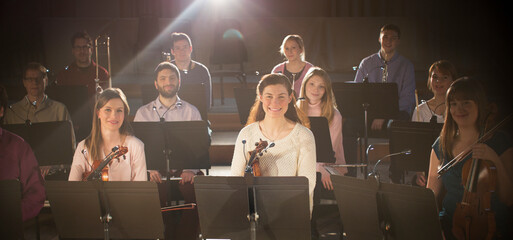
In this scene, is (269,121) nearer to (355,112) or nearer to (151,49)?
(355,112)

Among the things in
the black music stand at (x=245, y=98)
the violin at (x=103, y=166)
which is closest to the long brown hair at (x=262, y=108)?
the violin at (x=103, y=166)

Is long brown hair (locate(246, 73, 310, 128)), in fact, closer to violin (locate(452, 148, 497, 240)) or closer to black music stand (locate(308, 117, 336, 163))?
black music stand (locate(308, 117, 336, 163))

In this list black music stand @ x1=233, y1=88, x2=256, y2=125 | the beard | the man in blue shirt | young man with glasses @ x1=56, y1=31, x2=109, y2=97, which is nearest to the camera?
the beard

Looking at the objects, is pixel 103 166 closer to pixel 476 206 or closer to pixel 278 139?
pixel 278 139

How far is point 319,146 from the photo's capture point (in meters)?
3.98

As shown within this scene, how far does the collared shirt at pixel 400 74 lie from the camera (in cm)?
513

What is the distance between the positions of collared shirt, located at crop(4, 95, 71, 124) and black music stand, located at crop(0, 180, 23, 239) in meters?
1.84

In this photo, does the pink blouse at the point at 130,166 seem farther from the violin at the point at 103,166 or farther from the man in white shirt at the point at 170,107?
the man in white shirt at the point at 170,107

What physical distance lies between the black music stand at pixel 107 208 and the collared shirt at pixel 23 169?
0.54 meters

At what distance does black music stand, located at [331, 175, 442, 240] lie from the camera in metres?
2.60

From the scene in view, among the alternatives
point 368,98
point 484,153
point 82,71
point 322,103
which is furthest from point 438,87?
point 82,71

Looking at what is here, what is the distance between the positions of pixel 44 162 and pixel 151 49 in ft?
16.9

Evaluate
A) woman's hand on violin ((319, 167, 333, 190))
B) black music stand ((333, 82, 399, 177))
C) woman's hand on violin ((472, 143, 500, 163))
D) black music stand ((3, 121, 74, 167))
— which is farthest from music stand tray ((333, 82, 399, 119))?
black music stand ((3, 121, 74, 167))

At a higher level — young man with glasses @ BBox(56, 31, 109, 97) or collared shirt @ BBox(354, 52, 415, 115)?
young man with glasses @ BBox(56, 31, 109, 97)
